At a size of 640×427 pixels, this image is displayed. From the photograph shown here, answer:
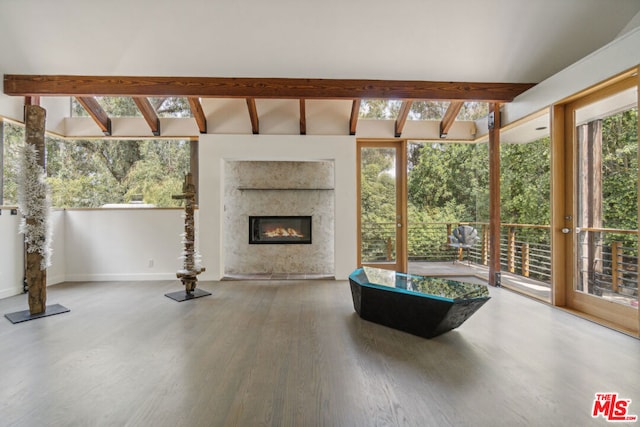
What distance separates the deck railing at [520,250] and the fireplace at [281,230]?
1137mm

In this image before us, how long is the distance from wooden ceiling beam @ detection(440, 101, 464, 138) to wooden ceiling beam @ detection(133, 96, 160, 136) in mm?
4840

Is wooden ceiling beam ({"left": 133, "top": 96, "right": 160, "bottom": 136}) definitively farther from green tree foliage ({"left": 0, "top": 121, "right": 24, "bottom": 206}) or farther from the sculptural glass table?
the sculptural glass table

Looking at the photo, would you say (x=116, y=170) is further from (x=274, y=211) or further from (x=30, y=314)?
(x=30, y=314)

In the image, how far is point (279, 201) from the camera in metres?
5.82

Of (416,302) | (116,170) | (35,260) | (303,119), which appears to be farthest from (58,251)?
(416,302)

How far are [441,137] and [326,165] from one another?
2.13 metres

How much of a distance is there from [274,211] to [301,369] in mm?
3917

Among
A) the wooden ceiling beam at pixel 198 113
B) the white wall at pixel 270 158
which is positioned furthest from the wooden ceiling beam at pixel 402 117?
the wooden ceiling beam at pixel 198 113

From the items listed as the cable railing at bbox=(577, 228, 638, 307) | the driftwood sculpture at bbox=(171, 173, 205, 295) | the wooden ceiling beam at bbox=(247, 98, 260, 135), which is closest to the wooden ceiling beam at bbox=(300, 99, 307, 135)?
the wooden ceiling beam at bbox=(247, 98, 260, 135)

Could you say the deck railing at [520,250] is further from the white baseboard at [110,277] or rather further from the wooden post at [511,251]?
the white baseboard at [110,277]

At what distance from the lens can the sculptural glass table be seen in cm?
258

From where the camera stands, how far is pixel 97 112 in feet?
15.8

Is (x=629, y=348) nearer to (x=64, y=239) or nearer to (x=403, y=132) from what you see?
(x=403, y=132)

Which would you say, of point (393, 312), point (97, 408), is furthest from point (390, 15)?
point (97, 408)
